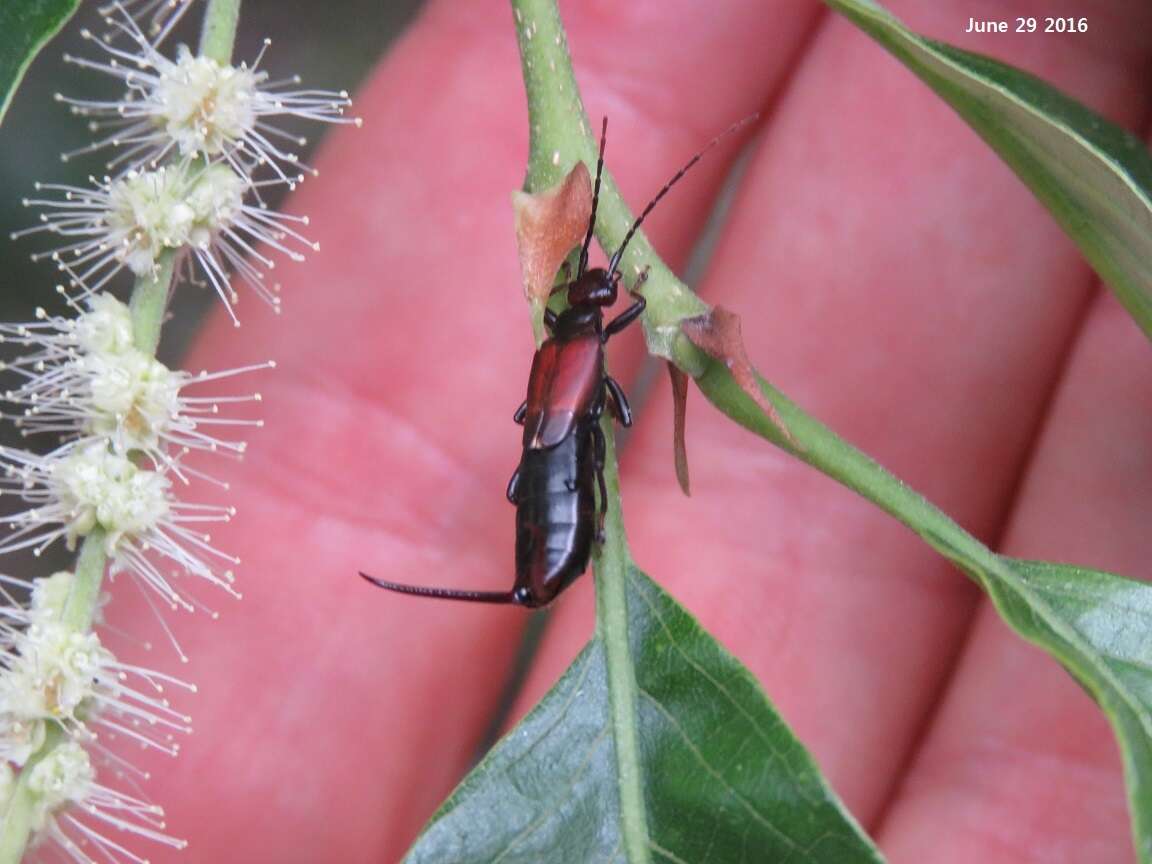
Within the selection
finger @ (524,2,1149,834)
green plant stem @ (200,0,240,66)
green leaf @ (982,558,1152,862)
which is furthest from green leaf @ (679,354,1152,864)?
finger @ (524,2,1149,834)

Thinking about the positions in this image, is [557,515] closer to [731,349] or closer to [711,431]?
[731,349]

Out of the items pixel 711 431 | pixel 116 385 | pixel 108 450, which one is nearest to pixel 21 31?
pixel 116 385

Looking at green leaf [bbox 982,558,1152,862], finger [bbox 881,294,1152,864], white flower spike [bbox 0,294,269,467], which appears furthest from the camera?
finger [bbox 881,294,1152,864]

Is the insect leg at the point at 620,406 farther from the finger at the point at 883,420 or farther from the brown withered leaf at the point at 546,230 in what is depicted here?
the finger at the point at 883,420

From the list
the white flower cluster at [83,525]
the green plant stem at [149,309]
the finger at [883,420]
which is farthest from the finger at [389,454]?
the green plant stem at [149,309]

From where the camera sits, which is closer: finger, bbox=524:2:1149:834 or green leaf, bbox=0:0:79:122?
green leaf, bbox=0:0:79:122

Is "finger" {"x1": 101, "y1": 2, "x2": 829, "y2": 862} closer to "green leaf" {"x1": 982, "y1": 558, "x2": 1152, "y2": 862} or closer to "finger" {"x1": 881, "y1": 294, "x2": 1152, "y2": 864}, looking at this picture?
"finger" {"x1": 881, "y1": 294, "x2": 1152, "y2": 864}

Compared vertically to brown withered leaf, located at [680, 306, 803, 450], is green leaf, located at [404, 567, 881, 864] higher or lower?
lower
